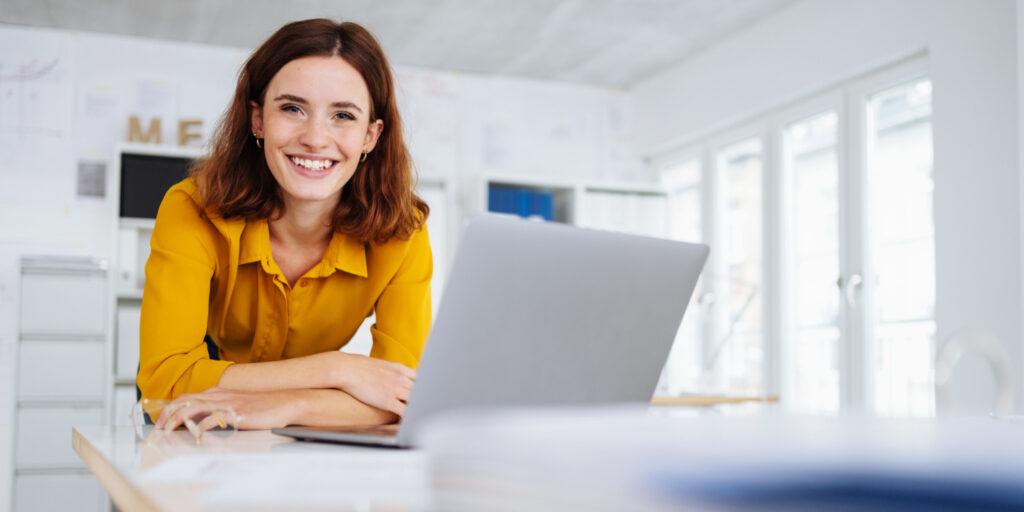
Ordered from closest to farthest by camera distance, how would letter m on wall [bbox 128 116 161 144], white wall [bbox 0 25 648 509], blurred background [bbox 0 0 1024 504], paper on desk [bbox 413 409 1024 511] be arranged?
paper on desk [bbox 413 409 1024 511] → blurred background [bbox 0 0 1024 504] → white wall [bbox 0 25 648 509] → letter m on wall [bbox 128 116 161 144]

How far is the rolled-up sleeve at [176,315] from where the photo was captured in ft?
4.07

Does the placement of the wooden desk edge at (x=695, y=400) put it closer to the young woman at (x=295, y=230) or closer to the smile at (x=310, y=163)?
the young woman at (x=295, y=230)

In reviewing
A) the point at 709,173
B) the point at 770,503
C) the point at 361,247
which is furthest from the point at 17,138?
the point at 770,503

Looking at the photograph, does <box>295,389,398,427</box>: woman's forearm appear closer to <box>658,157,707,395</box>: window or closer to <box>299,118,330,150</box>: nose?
<box>299,118,330,150</box>: nose

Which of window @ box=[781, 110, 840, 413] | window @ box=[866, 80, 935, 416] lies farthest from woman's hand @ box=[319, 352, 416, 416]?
window @ box=[781, 110, 840, 413]

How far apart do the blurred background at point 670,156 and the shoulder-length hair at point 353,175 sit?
2.46 m

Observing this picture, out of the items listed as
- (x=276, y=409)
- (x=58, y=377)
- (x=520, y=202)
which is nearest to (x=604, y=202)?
(x=520, y=202)

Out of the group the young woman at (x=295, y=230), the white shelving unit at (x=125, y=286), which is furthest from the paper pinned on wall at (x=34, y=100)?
the young woman at (x=295, y=230)

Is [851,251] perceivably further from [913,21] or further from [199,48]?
[199,48]

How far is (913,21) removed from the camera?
12.6 feet

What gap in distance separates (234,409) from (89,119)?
14.2ft

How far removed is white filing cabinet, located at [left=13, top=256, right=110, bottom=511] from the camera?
4.12 meters

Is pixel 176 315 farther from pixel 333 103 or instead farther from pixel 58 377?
pixel 58 377

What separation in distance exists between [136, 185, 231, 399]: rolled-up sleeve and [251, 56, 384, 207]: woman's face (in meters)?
0.18
